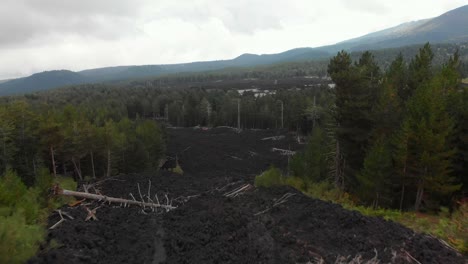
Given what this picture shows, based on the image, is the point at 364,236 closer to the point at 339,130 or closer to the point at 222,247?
the point at 222,247

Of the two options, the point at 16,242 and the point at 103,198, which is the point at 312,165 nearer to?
the point at 103,198

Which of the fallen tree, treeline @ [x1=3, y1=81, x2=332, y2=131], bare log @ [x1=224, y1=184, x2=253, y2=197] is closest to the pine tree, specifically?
bare log @ [x1=224, y1=184, x2=253, y2=197]

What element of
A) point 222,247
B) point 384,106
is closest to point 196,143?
point 384,106

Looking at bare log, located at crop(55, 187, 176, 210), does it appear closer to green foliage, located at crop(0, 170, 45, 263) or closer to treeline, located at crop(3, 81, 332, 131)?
green foliage, located at crop(0, 170, 45, 263)

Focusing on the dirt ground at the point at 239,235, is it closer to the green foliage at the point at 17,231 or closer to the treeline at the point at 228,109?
the green foliage at the point at 17,231

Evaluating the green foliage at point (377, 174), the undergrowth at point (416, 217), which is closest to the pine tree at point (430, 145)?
the green foliage at point (377, 174)

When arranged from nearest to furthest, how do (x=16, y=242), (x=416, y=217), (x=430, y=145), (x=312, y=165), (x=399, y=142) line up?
(x=16, y=242)
(x=416, y=217)
(x=430, y=145)
(x=399, y=142)
(x=312, y=165)

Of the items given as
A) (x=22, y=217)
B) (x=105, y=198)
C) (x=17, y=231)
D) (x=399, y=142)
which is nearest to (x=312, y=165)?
(x=399, y=142)
